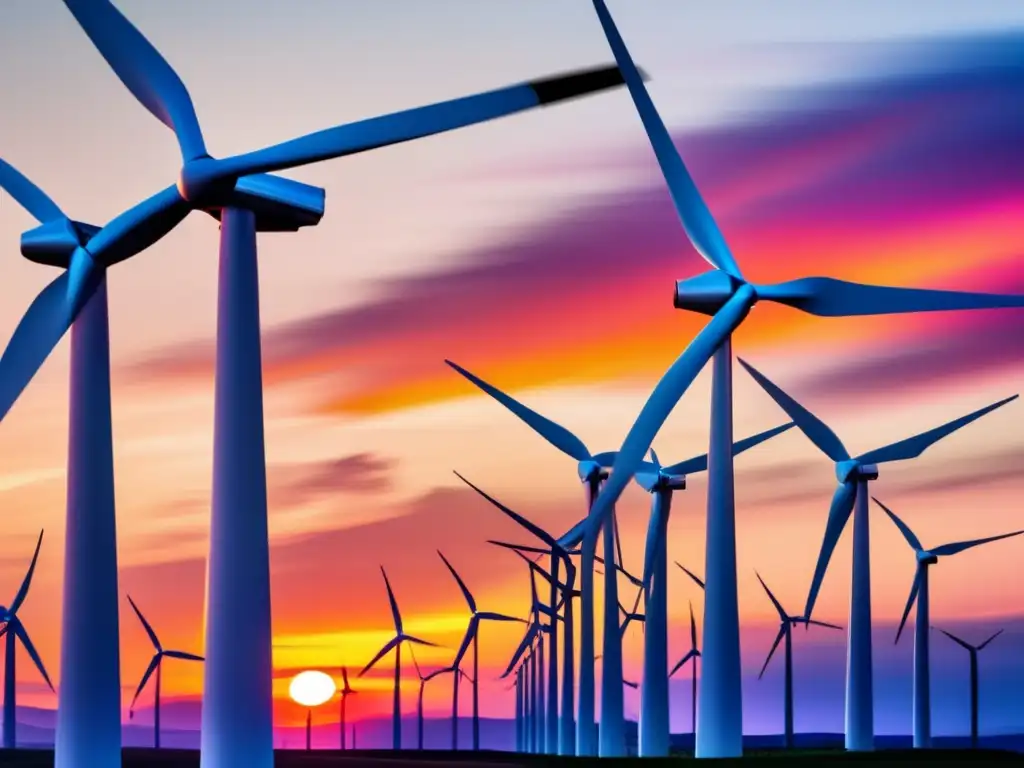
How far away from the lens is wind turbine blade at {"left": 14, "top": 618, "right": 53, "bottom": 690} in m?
116

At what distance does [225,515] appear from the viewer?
4378 cm

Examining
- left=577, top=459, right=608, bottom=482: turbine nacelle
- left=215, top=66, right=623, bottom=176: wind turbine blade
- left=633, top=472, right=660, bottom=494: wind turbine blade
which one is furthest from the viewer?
left=577, top=459, right=608, bottom=482: turbine nacelle

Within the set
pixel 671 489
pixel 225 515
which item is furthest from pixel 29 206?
pixel 671 489

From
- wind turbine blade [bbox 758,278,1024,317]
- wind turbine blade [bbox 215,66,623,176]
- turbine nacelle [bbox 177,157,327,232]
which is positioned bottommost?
turbine nacelle [bbox 177,157,327,232]

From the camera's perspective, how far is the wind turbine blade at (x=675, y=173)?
5712 centimetres

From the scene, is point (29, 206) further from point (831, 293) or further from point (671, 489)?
point (671, 489)

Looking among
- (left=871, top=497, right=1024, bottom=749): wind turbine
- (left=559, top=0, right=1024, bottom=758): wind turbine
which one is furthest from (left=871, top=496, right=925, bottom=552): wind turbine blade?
(left=559, top=0, right=1024, bottom=758): wind turbine

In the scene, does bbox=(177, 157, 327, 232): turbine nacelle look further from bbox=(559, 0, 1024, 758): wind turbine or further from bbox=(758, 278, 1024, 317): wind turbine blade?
bbox=(758, 278, 1024, 317): wind turbine blade

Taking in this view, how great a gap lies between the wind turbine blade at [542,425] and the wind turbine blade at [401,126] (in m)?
36.5

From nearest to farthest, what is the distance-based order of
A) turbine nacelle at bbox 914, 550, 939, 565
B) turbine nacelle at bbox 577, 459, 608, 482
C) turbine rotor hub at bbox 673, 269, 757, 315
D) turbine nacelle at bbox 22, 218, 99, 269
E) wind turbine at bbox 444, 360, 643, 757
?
1. turbine nacelle at bbox 22, 218, 99, 269
2. turbine rotor hub at bbox 673, 269, 757, 315
3. wind turbine at bbox 444, 360, 643, 757
4. turbine nacelle at bbox 577, 459, 608, 482
5. turbine nacelle at bbox 914, 550, 939, 565

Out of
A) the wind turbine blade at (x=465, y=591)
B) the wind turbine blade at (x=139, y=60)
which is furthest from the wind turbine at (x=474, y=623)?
the wind turbine blade at (x=139, y=60)

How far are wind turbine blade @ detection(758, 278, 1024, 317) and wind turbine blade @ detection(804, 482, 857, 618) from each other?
39.4 ft

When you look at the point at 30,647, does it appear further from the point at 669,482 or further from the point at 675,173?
the point at 675,173

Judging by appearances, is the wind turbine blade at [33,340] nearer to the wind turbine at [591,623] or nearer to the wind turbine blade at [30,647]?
the wind turbine at [591,623]
